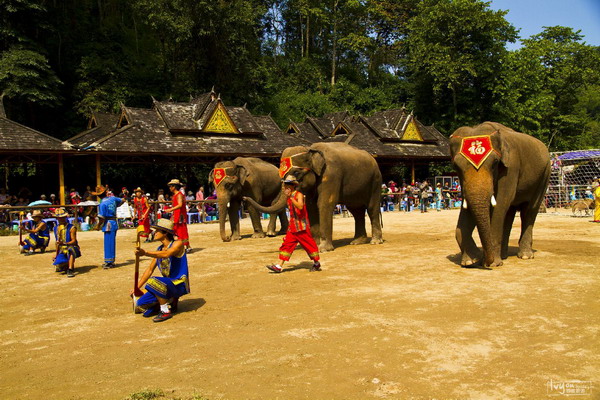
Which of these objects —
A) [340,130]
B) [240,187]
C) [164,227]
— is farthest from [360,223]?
[340,130]

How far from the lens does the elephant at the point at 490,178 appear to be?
829 cm

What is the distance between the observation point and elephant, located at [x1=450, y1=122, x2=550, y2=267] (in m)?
8.29

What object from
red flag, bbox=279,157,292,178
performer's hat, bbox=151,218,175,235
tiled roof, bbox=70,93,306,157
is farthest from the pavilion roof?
performer's hat, bbox=151,218,175,235

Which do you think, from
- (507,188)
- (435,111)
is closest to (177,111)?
(507,188)

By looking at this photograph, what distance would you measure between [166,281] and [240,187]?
27.1 feet

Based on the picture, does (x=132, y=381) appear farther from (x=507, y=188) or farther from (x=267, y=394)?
(x=507, y=188)

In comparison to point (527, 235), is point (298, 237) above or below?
above

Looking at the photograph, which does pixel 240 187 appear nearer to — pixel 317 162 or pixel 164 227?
pixel 317 162

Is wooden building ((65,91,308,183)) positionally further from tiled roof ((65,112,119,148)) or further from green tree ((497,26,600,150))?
green tree ((497,26,600,150))

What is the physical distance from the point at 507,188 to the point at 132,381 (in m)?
A: 6.99

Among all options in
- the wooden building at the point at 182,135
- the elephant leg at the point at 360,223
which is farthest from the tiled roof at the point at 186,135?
the elephant leg at the point at 360,223

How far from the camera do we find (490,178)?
8336 millimetres

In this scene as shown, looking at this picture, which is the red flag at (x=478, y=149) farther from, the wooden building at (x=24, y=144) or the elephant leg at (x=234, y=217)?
the wooden building at (x=24, y=144)

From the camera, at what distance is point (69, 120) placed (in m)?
34.0
